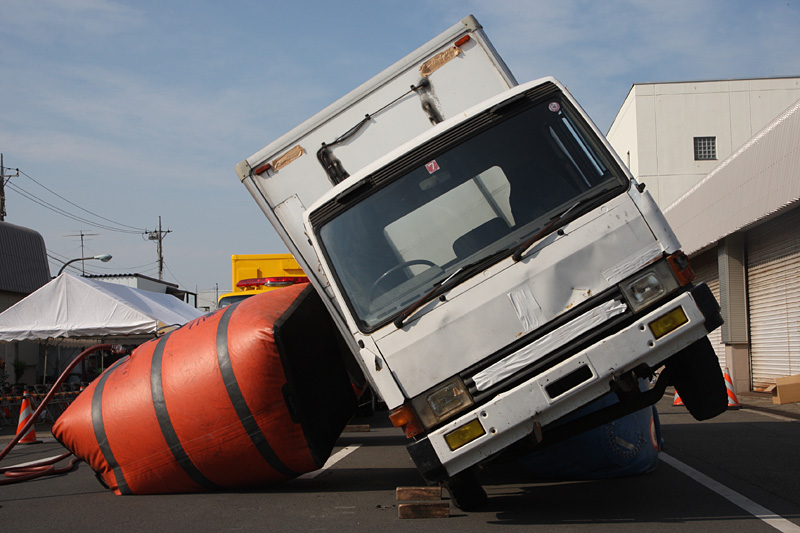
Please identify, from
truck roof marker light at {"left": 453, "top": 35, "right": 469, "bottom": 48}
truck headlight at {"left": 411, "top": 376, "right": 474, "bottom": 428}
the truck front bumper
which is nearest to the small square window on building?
truck roof marker light at {"left": 453, "top": 35, "right": 469, "bottom": 48}

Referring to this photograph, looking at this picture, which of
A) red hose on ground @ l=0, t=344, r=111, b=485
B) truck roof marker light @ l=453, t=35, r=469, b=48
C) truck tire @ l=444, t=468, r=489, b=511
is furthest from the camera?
red hose on ground @ l=0, t=344, r=111, b=485

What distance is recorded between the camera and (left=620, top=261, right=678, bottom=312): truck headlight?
5098 mm

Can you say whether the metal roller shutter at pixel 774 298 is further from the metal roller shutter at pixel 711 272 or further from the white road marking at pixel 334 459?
the white road marking at pixel 334 459

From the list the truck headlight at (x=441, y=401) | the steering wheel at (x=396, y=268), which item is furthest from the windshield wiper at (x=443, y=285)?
the truck headlight at (x=441, y=401)

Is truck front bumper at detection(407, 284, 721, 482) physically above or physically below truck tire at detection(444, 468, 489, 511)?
above

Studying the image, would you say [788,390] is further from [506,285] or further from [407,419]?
[407,419]

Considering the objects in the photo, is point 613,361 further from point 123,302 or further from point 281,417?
point 123,302

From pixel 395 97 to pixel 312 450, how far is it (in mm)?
3123

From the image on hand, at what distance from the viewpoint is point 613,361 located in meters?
5.00

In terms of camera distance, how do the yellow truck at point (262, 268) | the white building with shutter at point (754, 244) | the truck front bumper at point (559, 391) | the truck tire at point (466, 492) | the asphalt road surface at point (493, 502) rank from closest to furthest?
the truck front bumper at point (559, 391) → the asphalt road surface at point (493, 502) → the truck tire at point (466, 492) → the yellow truck at point (262, 268) → the white building with shutter at point (754, 244)

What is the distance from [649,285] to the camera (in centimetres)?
513

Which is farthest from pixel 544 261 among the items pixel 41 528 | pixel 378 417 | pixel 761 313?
pixel 761 313

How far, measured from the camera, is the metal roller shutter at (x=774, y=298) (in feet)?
53.3

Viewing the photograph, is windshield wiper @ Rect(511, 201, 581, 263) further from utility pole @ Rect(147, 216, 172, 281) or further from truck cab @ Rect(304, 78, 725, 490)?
utility pole @ Rect(147, 216, 172, 281)
